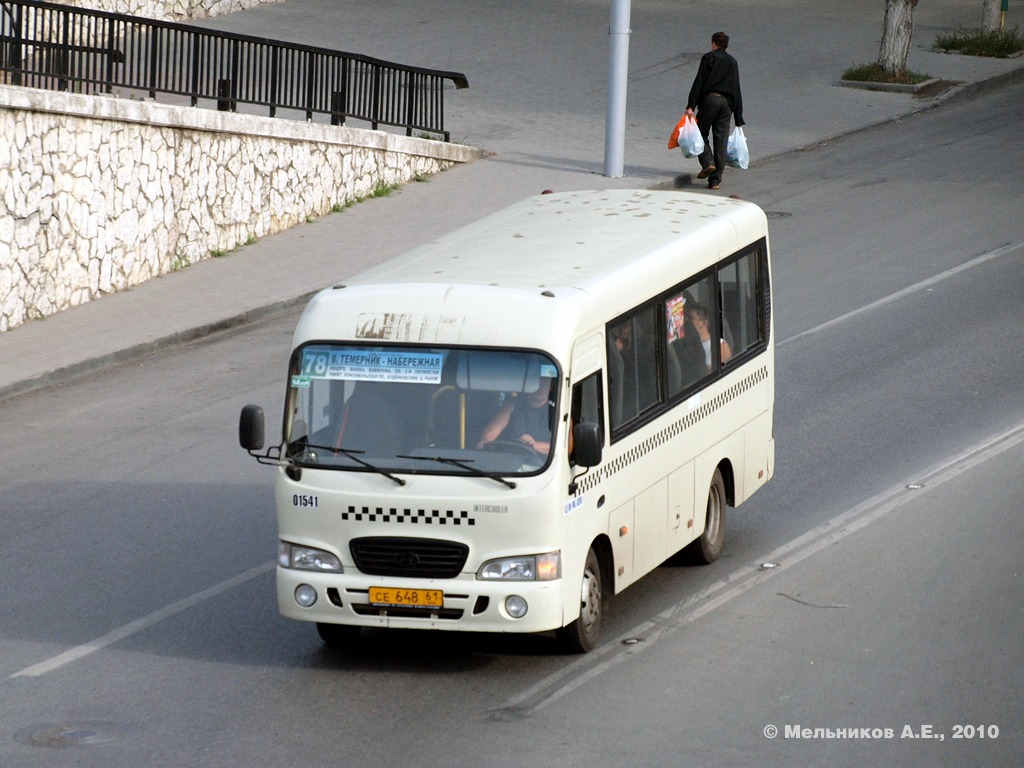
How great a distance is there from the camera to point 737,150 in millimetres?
23812

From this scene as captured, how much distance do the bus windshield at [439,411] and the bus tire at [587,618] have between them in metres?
0.90

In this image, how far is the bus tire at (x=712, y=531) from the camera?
1126cm

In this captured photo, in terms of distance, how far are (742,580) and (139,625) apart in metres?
3.92

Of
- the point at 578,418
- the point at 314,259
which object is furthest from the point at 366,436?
the point at 314,259

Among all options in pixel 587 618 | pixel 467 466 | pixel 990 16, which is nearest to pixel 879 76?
pixel 990 16

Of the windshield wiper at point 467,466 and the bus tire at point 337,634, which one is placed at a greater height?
the windshield wiper at point 467,466

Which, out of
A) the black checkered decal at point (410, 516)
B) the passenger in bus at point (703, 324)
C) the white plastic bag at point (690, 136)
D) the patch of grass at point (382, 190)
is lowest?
the patch of grass at point (382, 190)

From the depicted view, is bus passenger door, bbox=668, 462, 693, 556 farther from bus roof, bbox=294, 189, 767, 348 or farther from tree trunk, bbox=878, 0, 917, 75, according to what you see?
tree trunk, bbox=878, 0, 917, 75

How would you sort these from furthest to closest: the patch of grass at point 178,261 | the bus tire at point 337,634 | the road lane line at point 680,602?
the patch of grass at point 178,261, the bus tire at point 337,634, the road lane line at point 680,602

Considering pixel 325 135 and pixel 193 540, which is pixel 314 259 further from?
pixel 193 540

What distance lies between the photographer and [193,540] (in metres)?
11.8

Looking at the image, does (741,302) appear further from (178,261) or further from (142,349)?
(178,261)

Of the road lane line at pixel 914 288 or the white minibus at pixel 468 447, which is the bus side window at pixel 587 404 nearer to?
the white minibus at pixel 468 447

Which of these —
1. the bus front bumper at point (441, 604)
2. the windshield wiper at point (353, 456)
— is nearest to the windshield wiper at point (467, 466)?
the windshield wiper at point (353, 456)
